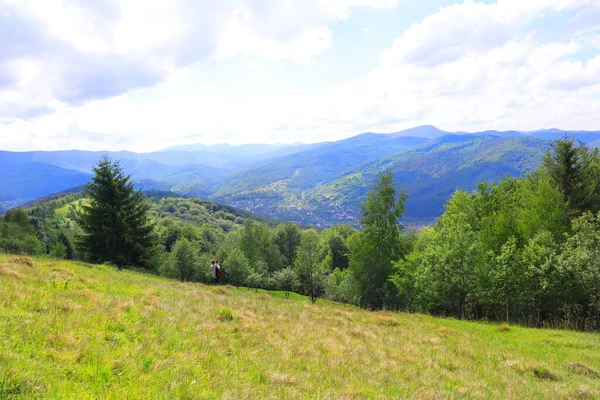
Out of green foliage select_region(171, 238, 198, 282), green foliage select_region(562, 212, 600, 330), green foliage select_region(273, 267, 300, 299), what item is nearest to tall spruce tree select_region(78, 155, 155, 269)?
green foliage select_region(171, 238, 198, 282)

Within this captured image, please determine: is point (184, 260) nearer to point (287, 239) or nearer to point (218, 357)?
point (287, 239)

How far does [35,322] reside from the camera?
693 centimetres

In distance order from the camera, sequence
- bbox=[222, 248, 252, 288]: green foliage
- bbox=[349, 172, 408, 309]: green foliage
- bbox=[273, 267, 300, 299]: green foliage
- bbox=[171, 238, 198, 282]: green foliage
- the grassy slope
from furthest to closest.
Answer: bbox=[273, 267, 300, 299]: green foliage → bbox=[171, 238, 198, 282]: green foliage → bbox=[222, 248, 252, 288]: green foliage → bbox=[349, 172, 408, 309]: green foliage → the grassy slope

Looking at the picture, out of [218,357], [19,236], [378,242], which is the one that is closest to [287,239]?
[378,242]

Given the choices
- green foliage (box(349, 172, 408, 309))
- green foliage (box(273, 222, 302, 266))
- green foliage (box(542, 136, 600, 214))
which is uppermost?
green foliage (box(542, 136, 600, 214))

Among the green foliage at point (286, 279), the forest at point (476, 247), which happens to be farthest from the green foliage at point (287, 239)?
the forest at point (476, 247)

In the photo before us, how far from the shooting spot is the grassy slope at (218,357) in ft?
17.5

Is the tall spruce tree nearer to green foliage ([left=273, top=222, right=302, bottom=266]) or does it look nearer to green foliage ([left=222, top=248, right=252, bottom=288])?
green foliage ([left=222, top=248, right=252, bottom=288])

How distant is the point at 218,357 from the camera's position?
7.29 m

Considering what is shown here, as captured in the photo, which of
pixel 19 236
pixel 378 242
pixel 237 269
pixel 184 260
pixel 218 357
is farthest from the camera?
pixel 19 236

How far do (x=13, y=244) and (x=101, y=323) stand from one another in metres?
90.4

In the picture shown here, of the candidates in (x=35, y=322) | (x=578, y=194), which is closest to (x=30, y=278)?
(x=35, y=322)

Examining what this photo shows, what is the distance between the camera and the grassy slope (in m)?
5.33

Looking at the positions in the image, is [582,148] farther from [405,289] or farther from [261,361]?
[261,361]
